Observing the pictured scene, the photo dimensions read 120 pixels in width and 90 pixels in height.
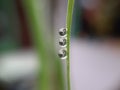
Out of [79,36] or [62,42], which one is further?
[79,36]

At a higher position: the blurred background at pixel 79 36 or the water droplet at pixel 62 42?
the water droplet at pixel 62 42

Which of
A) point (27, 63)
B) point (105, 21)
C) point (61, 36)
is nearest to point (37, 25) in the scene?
point (61, 36)

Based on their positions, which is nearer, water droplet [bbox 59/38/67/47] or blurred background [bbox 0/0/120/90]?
water droplet [bbox 59/38/67/47]

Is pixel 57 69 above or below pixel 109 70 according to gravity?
above

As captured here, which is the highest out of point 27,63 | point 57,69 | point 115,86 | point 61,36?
point 61,36

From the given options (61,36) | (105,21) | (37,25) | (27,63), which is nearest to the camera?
(61,36)

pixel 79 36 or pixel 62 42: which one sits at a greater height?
pixel 62 42

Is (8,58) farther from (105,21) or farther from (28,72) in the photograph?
(105,21)

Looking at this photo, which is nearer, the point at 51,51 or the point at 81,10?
the point at 51,51

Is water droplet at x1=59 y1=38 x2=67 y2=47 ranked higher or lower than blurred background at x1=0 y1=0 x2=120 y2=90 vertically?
higher

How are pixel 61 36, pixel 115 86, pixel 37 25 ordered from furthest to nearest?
pixel 115 86, pixel 37 25, pixel 61 36

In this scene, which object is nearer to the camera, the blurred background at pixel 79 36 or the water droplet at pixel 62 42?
the water droplet at pixel 62 42
